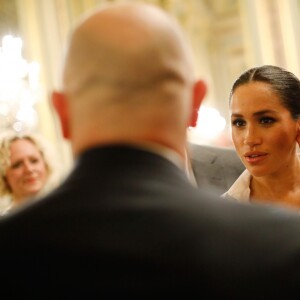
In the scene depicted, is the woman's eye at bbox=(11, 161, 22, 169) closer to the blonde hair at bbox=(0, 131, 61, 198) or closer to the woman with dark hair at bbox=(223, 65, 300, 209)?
the blonde hair at bbox=(0, 131, 61, 198)

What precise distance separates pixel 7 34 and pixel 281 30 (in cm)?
307

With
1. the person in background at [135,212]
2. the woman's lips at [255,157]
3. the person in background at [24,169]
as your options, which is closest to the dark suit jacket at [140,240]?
the person in background at [135,212]

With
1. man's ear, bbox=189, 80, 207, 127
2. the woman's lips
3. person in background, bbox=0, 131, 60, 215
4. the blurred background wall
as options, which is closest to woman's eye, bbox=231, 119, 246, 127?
the woman's lips

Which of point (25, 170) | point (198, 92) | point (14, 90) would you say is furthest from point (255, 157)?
point (14, 90)

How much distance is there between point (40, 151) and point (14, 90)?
3.45 metres

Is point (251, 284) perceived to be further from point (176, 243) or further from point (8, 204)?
point (8, 204)

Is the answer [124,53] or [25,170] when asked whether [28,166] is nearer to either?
[25,170]

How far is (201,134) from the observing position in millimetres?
8594

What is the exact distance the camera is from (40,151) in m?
4.04

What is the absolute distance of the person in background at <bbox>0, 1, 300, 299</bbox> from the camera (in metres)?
0.96

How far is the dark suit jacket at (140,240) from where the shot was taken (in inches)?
37.8

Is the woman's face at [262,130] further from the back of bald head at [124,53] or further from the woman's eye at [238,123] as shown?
the back of bald head at [124,53]

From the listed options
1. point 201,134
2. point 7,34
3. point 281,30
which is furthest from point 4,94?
point 281,30

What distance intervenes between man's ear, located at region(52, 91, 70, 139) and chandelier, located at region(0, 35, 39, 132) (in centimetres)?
627
